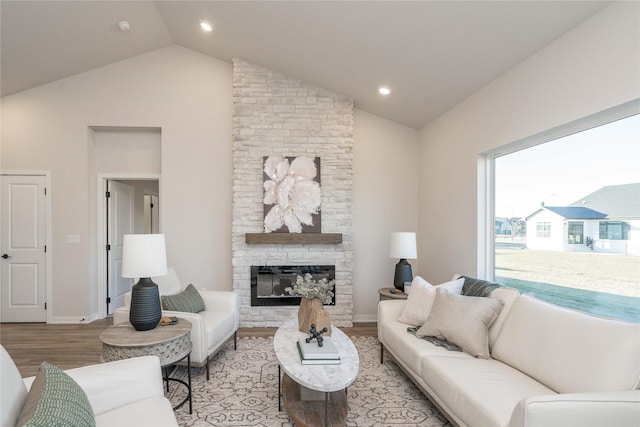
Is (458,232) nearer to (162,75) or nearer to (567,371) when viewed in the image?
(567,371)

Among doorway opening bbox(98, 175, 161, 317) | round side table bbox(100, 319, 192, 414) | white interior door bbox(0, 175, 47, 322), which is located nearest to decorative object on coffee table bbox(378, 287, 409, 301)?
round side table bbox(100, 319, 192, 414)

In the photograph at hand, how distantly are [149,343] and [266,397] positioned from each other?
100 centimetres

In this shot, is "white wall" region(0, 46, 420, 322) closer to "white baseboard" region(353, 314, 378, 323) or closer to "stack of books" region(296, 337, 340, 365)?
"white baseboard" region(353, 314, 378, 323)

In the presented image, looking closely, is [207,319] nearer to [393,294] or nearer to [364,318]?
[393,294]

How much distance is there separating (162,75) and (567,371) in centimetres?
532

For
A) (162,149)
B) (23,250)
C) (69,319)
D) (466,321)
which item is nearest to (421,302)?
(466,321)

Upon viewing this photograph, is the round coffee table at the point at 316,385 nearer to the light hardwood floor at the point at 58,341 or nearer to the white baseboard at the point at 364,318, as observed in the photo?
the light hardwood floor at the point at 58,341

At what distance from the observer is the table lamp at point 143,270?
2.34m

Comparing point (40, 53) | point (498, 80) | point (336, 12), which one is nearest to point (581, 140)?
point (498, 80)

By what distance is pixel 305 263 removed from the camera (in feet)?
14.6

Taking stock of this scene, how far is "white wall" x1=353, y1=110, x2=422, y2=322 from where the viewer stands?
480 cm

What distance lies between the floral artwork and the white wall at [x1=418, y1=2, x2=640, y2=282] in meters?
1.57

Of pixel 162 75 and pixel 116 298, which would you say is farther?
pixel 116 298

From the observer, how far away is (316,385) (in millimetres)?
1818
